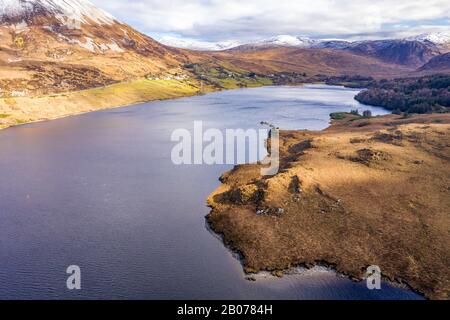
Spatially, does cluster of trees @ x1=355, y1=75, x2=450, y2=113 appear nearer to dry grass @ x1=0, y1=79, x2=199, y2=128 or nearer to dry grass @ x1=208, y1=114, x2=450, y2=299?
dry grass @ x1=208, y1=114, x2=450, y2=299

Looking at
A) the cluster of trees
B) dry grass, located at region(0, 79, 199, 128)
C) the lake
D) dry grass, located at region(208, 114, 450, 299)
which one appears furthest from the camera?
the cluster of trees

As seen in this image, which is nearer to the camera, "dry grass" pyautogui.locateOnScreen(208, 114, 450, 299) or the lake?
the lake

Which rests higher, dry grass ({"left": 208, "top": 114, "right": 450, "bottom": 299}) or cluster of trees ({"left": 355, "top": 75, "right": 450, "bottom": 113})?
cluster of trees ({"left": 355, "top": 75, "right": 450, "bottom": 113})

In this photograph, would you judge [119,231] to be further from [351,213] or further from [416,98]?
[416,98]

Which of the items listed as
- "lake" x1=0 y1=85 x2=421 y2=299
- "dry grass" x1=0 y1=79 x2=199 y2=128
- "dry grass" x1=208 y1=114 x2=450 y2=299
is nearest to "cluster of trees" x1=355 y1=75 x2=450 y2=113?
"dry grass" x1=208 y1=114 x2=450 y2=299

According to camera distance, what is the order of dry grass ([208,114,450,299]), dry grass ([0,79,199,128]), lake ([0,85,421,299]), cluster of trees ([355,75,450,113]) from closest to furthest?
1. lake ([0,85,421,299])
2. dry grass ([208,114,450,299])
3. dry grass ([0,79,199,128])
4. cluster of trees ([355,75,450,113])

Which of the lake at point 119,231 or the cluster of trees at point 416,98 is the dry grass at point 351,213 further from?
the cluster of trees at point 416,98

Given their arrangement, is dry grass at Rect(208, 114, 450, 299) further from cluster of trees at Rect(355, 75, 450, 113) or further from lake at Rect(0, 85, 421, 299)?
cluster of trees at Rect(355, 75, 450, 113)
